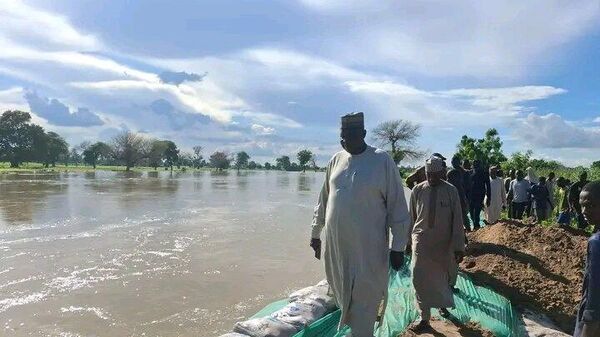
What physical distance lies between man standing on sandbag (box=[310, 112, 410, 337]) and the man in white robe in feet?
28.0

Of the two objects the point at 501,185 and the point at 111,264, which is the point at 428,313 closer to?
the point at 111,264

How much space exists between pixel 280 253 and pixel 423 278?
623 cm

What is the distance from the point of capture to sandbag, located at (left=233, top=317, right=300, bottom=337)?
4016 mm

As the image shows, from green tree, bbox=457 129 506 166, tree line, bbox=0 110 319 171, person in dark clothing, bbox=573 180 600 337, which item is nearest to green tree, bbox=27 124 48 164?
tree line, bbox=0 110 319 171

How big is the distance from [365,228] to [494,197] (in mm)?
9076

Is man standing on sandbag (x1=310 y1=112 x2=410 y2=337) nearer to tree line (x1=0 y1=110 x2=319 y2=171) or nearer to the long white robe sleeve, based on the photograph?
the long white robe sleeve

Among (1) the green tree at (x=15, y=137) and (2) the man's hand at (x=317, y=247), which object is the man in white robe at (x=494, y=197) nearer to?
(2) the man's hand at (x=317, y=247)

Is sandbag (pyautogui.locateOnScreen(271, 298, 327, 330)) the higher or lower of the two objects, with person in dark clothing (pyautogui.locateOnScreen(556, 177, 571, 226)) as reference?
lower

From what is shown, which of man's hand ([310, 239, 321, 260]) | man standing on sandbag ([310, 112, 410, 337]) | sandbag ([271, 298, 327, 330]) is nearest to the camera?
man standing on sandbag ([310, 112, 410, 337])

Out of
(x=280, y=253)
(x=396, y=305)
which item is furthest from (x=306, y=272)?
(x=396, y=305)

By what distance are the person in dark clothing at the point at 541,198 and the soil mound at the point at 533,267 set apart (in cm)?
349

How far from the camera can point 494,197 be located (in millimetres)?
11359

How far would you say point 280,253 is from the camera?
414 inches

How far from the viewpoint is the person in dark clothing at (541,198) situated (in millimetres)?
11617
